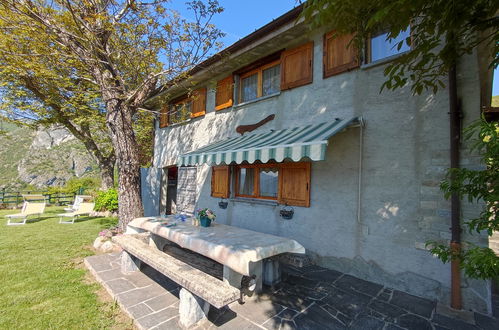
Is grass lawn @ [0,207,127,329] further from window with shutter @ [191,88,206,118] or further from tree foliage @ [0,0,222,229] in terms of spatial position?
window with shutter @ [191,88,206,118]

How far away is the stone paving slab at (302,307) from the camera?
4371 mm

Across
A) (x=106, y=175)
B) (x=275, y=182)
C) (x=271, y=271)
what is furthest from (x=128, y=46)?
(x=106, y=175)

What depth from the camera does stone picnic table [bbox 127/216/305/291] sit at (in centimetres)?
461

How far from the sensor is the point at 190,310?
4.25 metres

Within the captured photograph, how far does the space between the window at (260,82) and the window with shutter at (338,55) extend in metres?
2.28

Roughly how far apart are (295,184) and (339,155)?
72.9 inches

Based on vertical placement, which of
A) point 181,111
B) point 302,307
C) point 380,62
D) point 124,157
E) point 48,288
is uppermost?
point 181,111

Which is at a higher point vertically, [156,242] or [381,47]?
[381,47]

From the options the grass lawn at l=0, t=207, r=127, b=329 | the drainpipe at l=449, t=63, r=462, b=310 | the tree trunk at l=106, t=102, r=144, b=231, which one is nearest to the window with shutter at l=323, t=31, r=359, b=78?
the drainpipe at l=449, t=63, r=462, b=310

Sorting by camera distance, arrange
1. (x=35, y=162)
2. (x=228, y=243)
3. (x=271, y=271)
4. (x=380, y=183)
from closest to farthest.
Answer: (x=228, y=243), (x=271, y=271), (x=380, y=183), (x=35, y=162)

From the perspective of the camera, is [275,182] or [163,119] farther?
[163,119]

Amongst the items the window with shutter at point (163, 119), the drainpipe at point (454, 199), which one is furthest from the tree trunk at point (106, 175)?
the drainpipe at point (454, 199)

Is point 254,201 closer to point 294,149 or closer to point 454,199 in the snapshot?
point 294,149

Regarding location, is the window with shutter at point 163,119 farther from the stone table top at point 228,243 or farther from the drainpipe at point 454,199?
the drainpipe at point 454,199
